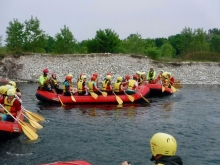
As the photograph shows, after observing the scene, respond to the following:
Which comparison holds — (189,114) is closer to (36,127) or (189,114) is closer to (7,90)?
(36,127)

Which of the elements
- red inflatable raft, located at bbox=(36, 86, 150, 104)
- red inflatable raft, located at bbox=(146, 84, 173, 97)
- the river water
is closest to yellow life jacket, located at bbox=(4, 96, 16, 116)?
the river water

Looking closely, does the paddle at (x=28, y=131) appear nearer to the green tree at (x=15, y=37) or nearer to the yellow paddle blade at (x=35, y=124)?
the yellow paddle blade at (x=35, y=124)

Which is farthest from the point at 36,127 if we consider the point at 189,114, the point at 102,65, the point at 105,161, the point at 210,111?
the point at 102,65

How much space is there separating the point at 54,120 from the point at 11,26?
30.5 meters

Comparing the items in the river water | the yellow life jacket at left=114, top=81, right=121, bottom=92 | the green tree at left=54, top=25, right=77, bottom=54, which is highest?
the green tree at left=54, top=25, right=77, bottom=54

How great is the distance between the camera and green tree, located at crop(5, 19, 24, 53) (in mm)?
40875

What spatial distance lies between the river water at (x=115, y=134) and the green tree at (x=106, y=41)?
2582cm

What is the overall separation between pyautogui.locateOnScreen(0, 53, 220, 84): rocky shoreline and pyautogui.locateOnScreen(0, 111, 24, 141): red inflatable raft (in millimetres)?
21945

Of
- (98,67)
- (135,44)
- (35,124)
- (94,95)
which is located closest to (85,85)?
(94,95)

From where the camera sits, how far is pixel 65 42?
44.7 meters

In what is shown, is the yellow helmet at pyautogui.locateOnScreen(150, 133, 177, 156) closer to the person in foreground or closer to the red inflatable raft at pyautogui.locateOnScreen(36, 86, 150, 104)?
the person in foreground

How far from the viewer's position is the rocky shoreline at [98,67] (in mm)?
33156

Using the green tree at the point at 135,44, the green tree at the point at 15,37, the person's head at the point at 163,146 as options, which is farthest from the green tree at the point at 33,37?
the person's head at the point at 163,146

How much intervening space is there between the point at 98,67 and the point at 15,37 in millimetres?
13205
